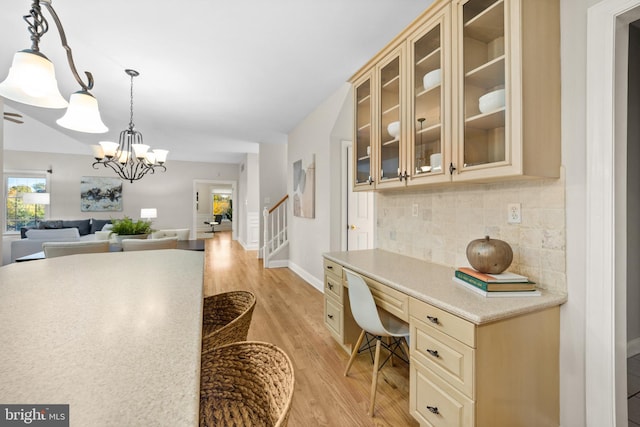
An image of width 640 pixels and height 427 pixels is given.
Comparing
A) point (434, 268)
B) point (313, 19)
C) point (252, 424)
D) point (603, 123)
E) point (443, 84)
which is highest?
point (313, 19)

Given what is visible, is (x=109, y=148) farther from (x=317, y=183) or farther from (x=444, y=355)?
(x=444, y=355)

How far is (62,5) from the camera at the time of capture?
1.97m

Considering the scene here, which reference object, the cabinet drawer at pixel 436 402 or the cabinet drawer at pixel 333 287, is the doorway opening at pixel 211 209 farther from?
the cabinet drawer at pixel 436 402

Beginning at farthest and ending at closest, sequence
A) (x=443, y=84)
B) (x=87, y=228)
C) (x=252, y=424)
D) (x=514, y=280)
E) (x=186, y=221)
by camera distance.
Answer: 1. (x=186, y=221)
2. (x=87, y=228)
3. (x=443, y=84)
4. (x=514, y=280)
5. (x=252, y=424)

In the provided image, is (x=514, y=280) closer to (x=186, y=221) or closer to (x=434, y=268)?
(x=434, y=268)

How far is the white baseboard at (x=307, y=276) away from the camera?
3967 millimetres

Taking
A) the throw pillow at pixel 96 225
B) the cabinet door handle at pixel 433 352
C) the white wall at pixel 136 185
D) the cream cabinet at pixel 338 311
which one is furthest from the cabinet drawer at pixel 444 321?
the white wall at pixel 136 185

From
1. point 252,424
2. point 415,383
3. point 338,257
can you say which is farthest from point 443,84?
point 252,424

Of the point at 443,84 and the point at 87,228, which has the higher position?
the point at 443,84

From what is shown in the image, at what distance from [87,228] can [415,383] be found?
8.31 metres

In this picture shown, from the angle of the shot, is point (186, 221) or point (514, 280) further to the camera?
point (186, 221)

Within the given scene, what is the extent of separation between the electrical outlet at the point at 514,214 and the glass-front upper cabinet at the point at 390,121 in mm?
634

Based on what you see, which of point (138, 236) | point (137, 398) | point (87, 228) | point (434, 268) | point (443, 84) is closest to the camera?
point (137, 398)

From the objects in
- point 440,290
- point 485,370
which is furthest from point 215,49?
point 485,370
